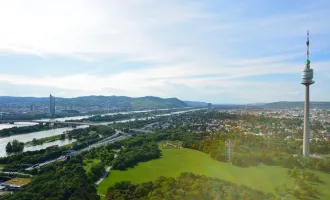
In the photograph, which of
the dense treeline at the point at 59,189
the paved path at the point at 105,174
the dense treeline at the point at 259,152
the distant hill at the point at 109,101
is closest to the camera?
the dense treeline at the point at 59,189

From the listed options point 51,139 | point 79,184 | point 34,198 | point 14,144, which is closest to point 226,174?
point 79,184

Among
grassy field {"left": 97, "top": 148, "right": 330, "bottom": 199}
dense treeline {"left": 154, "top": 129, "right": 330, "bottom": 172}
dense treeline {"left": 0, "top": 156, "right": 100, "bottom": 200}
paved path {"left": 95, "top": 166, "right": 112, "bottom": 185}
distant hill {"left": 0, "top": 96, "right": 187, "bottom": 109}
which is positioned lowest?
paved path {"left": 95, "top": 166, "right": 112, "bottom": 185}

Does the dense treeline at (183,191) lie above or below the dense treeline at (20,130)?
above

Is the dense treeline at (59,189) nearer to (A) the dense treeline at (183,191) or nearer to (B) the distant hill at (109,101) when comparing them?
(A) the dense treeline at (183,191)

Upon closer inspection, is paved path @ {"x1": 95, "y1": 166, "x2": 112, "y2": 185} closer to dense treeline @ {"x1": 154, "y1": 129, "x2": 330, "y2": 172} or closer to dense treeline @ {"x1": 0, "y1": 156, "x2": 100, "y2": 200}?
dense treeline @ {"x1": 0, "y1": 156, "x2": 100, "y2": 200}

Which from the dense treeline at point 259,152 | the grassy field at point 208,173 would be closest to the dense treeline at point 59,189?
the grassy field at point 208,173

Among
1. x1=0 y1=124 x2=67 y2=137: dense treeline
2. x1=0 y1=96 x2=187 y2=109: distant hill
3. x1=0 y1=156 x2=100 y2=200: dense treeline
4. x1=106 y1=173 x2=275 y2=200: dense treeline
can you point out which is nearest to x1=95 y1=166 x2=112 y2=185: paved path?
x1=0 y1=156 x2=100 y2=200: dense treeline
